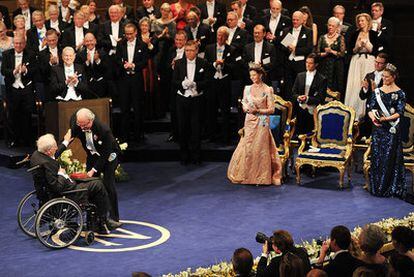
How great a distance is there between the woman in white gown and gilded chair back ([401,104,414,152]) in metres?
1.84

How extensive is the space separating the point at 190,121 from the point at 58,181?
3.97m

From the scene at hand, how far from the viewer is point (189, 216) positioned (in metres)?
11.0

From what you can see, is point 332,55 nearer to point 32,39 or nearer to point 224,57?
point 224,57

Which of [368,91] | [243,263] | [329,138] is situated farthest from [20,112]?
Result: [243,263]

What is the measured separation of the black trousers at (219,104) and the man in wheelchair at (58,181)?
4.12m

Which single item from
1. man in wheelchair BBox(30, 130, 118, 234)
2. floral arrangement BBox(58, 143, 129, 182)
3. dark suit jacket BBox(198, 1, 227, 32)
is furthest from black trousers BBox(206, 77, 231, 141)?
man in wheelchair BBox(30, 130, 118, 234)

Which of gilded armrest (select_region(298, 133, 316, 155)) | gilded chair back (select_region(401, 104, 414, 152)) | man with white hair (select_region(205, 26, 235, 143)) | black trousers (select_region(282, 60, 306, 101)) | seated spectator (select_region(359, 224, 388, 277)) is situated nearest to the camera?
seated spectator (select_region(359, 224, 388, 277))

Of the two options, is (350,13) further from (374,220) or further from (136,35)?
(374,220)

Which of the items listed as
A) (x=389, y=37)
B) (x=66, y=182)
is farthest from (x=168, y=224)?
(x=389, y=37)

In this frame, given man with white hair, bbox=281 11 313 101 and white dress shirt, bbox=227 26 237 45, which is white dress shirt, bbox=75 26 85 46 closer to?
white dress shirt, bbox=227 26 237 45

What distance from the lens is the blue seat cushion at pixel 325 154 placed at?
12.4m

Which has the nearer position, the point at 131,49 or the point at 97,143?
the point at 97,143

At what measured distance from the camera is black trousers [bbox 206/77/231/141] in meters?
14.0

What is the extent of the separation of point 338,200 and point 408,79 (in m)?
4.84
